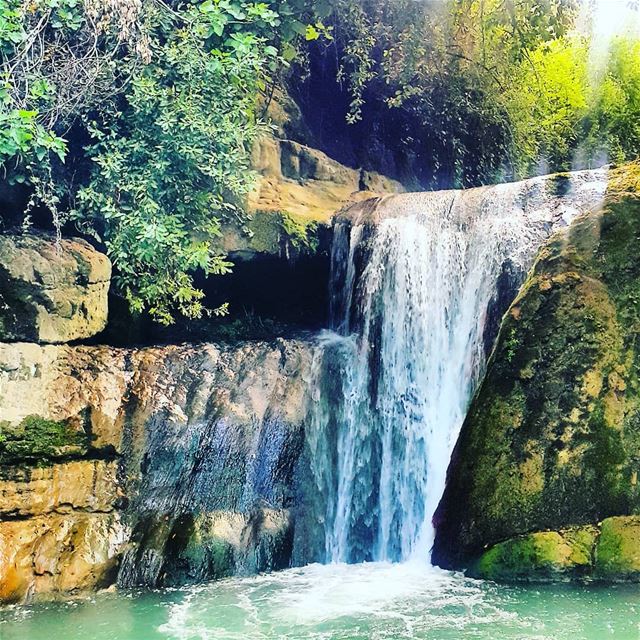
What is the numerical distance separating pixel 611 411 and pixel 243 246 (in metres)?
4.58

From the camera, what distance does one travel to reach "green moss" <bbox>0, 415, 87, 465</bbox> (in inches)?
270

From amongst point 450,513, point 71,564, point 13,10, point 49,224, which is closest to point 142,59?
point 13,10

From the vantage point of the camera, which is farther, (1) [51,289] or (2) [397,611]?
(1) [51,289]

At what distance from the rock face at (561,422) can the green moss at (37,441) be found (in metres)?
3.65

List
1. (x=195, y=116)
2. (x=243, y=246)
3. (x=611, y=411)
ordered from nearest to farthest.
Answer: (x=611, y=411) < (x=195, y=116) < (x=243, y=246)

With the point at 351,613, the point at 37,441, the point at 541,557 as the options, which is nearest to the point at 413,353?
the point at 541,557

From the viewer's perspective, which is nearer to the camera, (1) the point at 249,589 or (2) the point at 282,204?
(1) the point at 249,589

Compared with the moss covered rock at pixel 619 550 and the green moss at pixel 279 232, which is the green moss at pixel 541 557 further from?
the green moss at pixel 279 232

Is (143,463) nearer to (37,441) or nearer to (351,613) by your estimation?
(37,441)

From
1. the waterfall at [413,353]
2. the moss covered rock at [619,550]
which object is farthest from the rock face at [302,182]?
the moss covered rock at [619,550]

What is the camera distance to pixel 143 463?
24.7 feet

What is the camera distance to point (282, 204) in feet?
31.9

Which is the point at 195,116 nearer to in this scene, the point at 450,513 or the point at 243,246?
the point at 243,246

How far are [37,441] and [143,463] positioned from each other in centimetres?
107
